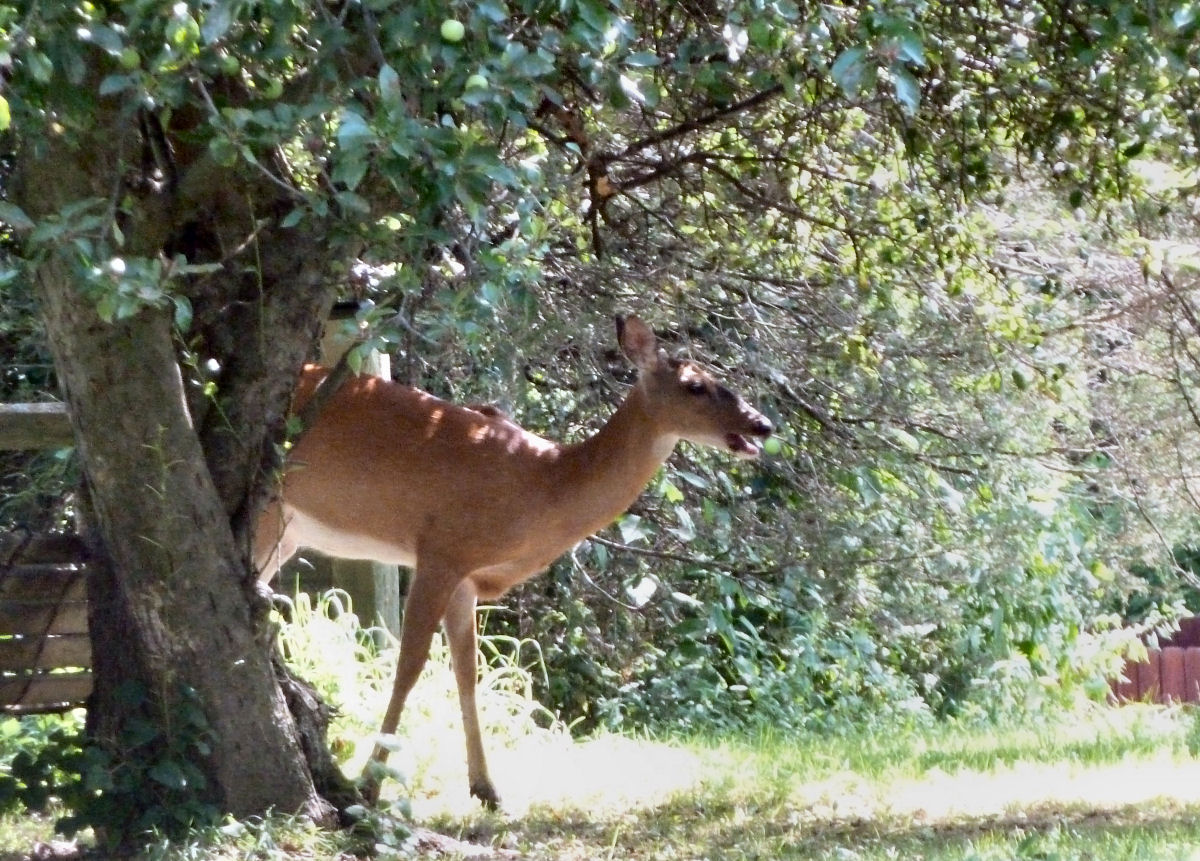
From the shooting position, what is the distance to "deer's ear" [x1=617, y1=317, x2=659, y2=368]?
287 inches

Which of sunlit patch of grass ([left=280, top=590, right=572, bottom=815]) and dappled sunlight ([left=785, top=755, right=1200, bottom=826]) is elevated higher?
sunlit patch of grass ([left=280, top=590, right=572, bottom=815])

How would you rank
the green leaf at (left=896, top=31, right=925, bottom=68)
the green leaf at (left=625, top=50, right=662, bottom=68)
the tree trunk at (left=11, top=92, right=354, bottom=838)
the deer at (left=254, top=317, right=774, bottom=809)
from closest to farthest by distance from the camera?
the green leaf at (left=896, top=31, right=925, bottom=68) < the green leaf at (left=625, top=50, right=662, bottom=68) < the tree trunk at (left=11, top=92, right=354, bottom=838) < the deer at (left=254, top=317, right=774, bottom=809)

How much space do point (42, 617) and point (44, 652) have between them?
12 cm

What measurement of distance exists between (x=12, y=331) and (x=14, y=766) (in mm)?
4734

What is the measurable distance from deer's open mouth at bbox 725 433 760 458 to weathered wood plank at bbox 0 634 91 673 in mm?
3139

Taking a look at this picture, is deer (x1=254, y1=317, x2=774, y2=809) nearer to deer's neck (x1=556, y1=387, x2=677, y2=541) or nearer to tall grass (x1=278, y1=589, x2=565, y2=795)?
deer's neck (x1=556, y1=387, x2=677, y2=541)

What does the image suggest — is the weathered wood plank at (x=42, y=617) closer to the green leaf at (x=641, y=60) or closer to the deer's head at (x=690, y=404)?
the green leaf at (x=641, y=60)

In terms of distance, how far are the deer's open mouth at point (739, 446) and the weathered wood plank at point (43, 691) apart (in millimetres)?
3156

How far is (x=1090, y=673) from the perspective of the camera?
11.2m

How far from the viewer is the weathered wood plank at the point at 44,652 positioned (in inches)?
204

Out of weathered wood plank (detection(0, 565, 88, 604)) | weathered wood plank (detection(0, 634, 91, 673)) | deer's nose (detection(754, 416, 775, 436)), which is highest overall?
deer's nose (detection(754, 416, 775, 436))

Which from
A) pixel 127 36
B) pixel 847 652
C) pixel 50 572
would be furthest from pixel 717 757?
pixel 127 36

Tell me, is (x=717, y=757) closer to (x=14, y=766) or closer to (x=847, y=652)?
(x=847, y=652)

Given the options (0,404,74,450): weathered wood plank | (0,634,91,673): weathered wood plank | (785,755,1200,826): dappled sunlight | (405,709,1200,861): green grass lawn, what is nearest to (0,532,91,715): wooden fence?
(0,634,91,673): weathered wood plank
